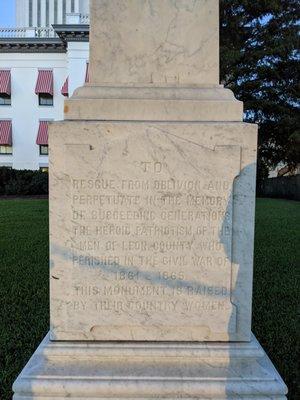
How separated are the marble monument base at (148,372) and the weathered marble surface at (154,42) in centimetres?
151

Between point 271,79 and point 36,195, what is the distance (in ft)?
51.0

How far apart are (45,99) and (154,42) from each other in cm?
3104

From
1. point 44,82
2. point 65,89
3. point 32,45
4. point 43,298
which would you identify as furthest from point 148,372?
point 32,45

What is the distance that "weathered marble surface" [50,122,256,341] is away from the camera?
2.35 m

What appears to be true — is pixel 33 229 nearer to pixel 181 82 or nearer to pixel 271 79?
pixel 181 82

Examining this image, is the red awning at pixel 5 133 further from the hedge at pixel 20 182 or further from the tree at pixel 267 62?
the tree at pixel 267 62

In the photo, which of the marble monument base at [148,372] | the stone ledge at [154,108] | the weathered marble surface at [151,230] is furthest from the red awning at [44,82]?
the marble monument base at [148,372]

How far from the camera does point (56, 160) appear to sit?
2352 millimetres

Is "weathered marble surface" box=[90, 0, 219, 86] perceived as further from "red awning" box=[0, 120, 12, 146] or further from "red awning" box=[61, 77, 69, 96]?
"red awning" box=[0, 120, 12, 146]

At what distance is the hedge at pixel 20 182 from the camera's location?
25750 mm

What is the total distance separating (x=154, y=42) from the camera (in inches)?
99.0

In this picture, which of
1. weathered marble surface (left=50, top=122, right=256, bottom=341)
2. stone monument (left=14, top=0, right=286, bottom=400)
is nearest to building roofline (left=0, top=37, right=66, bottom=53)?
stone monument (left=14, top=0, right=286, bottom=400)

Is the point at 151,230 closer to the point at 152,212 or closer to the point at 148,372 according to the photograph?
the point at 152,212

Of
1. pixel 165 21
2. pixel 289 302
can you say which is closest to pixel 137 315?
pixel 165 21
